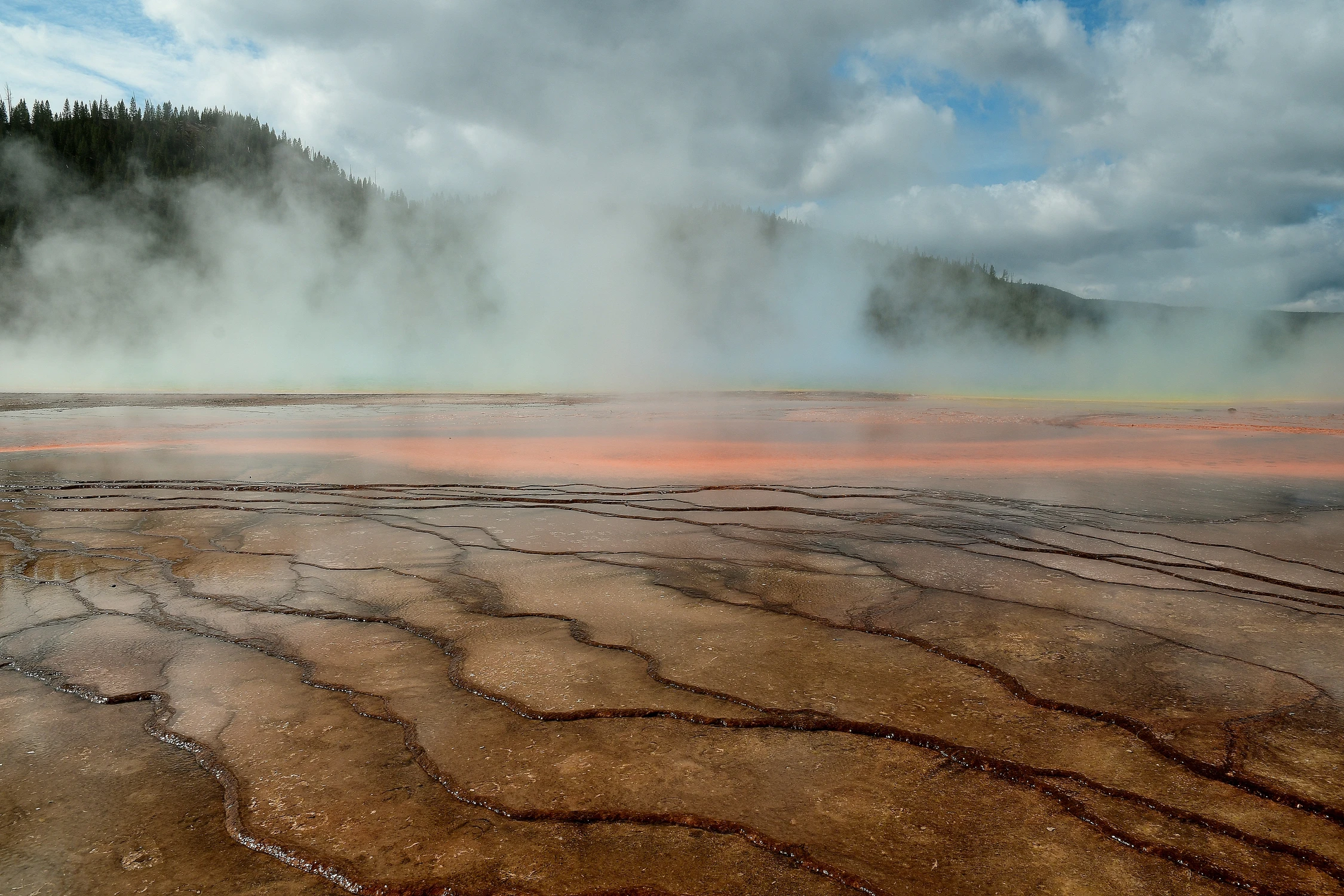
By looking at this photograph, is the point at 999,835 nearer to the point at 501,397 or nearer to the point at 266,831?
the point at 266,831

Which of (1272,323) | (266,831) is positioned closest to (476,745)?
(266,831)

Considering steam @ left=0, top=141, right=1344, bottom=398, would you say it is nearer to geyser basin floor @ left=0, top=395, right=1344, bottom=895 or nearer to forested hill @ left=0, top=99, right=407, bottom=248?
forested hill @ left=0, top=99, right=407, bottom=248

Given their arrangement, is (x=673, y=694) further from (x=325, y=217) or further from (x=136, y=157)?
(x=136, y=157)

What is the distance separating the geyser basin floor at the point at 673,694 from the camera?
1387 millimetres

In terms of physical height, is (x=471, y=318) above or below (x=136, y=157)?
below

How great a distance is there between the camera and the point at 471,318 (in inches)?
1818

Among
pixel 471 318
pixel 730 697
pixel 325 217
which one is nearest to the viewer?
pixel 730 697

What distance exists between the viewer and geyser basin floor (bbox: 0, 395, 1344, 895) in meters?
1.39

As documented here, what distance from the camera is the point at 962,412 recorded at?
13711 mm

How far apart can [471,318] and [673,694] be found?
4650 centimetres

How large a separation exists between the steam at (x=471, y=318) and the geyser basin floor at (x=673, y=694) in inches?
788

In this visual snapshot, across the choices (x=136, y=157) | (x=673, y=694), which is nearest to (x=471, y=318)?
(x=136, y=157)

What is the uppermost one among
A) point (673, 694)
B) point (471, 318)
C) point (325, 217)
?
point (325, 217)

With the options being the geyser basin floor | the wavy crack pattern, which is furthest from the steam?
the wavy crack pattern
